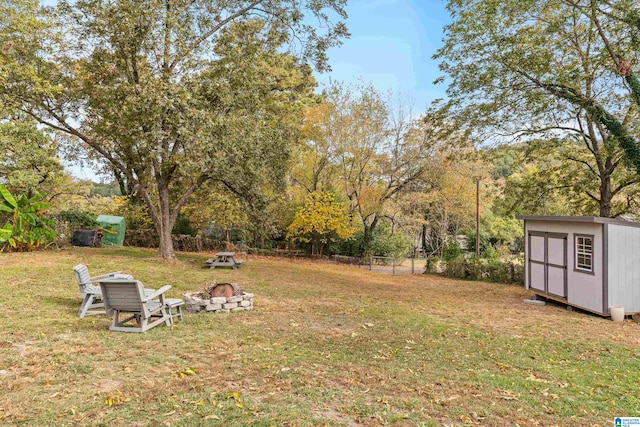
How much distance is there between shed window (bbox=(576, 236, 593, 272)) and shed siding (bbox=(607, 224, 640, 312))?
0.43 m

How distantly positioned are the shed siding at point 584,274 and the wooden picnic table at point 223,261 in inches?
387

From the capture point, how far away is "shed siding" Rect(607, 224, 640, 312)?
8.20 meters

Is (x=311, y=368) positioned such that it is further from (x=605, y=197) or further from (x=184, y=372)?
(x=605, y=197)

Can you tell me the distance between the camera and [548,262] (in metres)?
9.98

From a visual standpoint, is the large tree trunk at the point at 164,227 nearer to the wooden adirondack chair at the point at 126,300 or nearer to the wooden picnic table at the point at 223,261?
the wooden picnic table at the point at 223,261

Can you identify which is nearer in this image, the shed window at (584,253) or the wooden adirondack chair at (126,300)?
the wooden adirondack chair at (126,300)

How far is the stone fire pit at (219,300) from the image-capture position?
22.1 ft

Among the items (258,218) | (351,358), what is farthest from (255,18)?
(351,358)

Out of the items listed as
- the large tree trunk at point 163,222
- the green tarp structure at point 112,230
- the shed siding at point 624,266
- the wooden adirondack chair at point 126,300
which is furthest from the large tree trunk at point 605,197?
the green tarp structure at point 112,230

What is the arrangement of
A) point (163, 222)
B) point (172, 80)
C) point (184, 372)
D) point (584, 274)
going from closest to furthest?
point (184, 372)
point (584, 274)
point (172, 80)
point (163, 222)

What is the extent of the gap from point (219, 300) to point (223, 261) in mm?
6945

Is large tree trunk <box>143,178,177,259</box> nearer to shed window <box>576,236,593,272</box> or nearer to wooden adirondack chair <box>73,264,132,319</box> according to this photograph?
wooden adirondack chair <box>73,264,132,319</box>

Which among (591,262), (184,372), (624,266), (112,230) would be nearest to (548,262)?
(591,262)

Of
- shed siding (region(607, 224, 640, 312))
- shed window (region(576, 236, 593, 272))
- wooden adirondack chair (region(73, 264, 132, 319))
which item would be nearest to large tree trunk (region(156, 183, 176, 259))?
wooden adirondack chair (region(73, 264, 132, 319))
